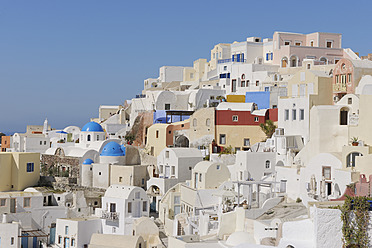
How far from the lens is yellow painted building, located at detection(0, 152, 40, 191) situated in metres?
38.8

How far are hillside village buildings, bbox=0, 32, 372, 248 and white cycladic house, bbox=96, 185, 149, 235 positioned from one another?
65 mm

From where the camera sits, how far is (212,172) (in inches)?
1422

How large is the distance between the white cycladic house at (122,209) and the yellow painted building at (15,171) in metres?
7.36

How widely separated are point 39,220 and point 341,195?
19363 mm

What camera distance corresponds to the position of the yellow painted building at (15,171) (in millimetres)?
38781

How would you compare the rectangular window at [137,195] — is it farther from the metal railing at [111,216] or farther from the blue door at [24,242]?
the blue door at [24,242]

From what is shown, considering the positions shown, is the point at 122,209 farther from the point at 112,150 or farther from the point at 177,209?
the point at 112,150

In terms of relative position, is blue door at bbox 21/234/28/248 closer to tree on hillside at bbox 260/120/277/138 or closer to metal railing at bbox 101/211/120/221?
metal railing at bbox 101/211/120/221

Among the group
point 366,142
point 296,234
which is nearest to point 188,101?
point 366,142

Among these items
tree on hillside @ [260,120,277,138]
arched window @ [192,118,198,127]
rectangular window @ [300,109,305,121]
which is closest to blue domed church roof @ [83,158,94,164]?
arched window @ [192,118,198,127]

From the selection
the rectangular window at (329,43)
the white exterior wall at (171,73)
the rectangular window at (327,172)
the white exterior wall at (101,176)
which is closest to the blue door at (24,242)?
the white exterior wall at (101,176)

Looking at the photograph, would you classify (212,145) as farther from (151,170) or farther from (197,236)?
(197,236)

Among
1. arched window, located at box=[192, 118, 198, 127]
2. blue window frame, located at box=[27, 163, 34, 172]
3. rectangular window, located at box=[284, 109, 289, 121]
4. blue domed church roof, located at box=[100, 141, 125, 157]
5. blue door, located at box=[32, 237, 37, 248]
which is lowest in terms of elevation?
blue door, located at box=[32, 237, 37, 248]

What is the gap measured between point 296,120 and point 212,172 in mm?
6850
